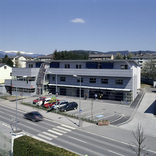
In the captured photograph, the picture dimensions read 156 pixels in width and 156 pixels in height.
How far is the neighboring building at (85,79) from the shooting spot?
4403cm

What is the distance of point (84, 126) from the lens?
92.4ft

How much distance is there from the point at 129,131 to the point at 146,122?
6.03m

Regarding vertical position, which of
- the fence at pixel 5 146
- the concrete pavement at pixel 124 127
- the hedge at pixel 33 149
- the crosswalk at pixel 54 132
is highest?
the hedge at pixel 33 149

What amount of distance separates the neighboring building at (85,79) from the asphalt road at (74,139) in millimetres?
13776

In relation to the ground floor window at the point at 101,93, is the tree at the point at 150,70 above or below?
above

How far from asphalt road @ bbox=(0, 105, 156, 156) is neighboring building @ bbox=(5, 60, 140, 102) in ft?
45.2

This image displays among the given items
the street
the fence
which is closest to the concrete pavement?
the street

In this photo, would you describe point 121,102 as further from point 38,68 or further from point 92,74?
point 38,68

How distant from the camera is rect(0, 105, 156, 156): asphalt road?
1992 centimetres

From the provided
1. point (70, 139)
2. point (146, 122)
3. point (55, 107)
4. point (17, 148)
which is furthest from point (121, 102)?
point (17, 148)

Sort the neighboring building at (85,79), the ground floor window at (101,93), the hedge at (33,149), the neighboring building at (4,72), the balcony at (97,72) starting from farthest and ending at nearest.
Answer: the neighboring building at (4,72) → the neighboring building at (85,79) → the ground floor window at (101,93) → the balcony at (97,72) → the hedge at (33,149)

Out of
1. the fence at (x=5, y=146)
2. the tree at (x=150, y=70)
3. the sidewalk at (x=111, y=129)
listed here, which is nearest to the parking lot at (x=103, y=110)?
the sidewalk at (x=111, y=129)

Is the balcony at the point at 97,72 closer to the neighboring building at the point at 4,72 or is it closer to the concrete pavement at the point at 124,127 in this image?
the concrete pavement at the point at 124,127

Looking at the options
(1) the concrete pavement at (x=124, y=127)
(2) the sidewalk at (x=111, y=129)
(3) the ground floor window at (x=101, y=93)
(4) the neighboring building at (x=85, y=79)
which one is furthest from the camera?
(4) the neighboring building at (x=85, y=79)
